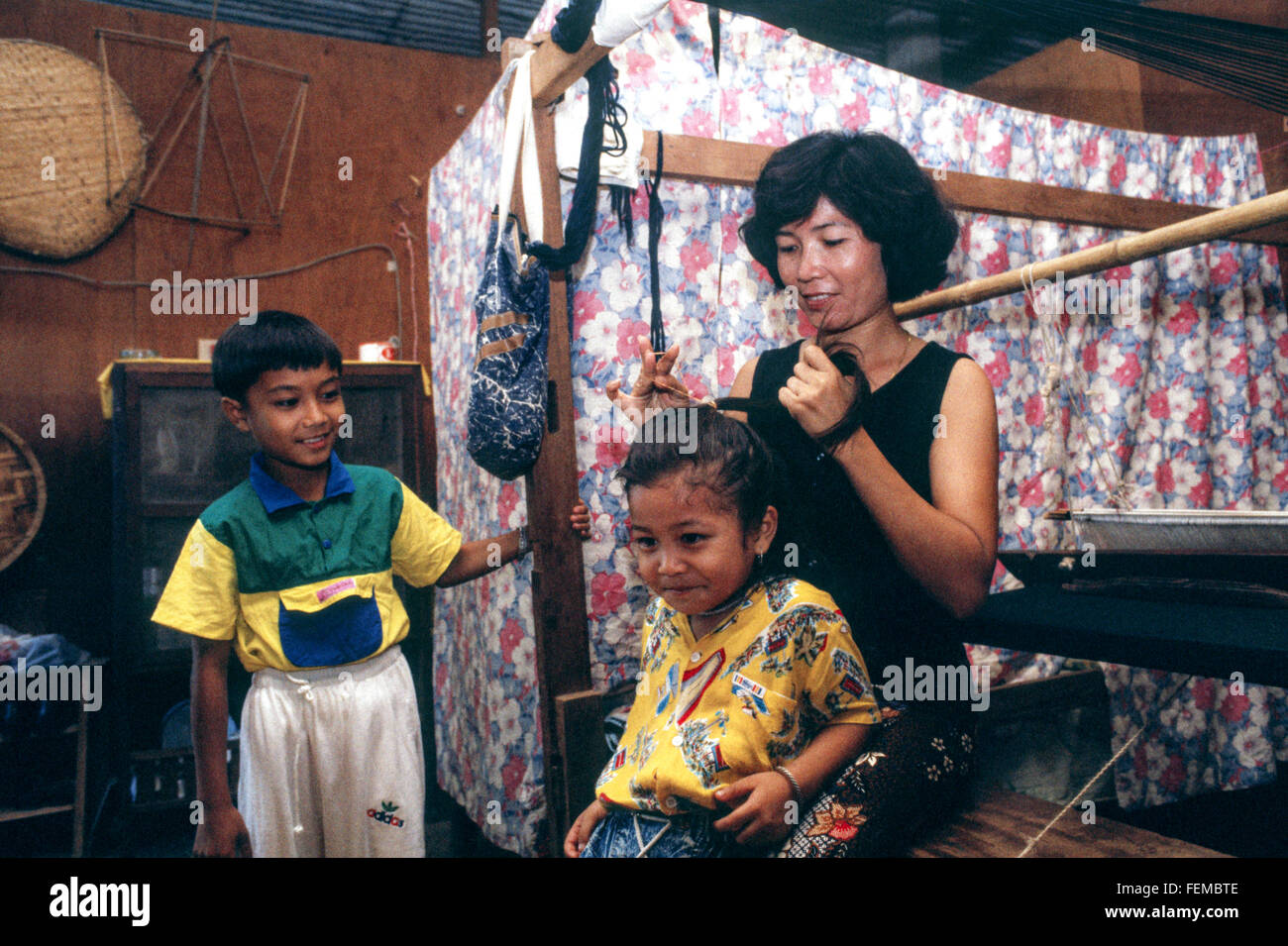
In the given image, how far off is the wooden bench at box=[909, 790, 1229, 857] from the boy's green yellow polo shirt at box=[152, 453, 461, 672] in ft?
3.71

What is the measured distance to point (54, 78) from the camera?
3145 millimetres

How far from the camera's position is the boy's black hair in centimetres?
151

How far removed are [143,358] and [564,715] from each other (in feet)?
7.08

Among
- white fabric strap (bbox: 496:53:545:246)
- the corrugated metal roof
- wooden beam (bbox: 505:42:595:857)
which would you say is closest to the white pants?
wooden beam (bbox: 505:42:595:857)

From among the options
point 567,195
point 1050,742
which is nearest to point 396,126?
point 567,195

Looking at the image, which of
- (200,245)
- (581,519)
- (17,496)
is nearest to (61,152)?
(200,245)

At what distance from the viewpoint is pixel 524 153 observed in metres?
1.77

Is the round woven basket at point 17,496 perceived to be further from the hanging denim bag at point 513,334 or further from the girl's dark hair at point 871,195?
the girl's dark hair at point 871,195

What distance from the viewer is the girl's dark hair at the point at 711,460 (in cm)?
115

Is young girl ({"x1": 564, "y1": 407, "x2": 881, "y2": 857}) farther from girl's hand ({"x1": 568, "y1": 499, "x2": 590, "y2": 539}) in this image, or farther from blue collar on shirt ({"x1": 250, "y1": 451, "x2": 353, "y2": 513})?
blue collar on shirt ({"x1": 250, "y1": 451, "x2": 353, "y2": 513})

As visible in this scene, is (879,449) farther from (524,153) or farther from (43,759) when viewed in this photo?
(43,759)

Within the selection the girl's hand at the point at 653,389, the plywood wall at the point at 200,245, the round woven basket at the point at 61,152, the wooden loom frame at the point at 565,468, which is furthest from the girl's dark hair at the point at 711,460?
the round woven basket at the point at 61,152

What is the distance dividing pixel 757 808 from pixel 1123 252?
1706mm
